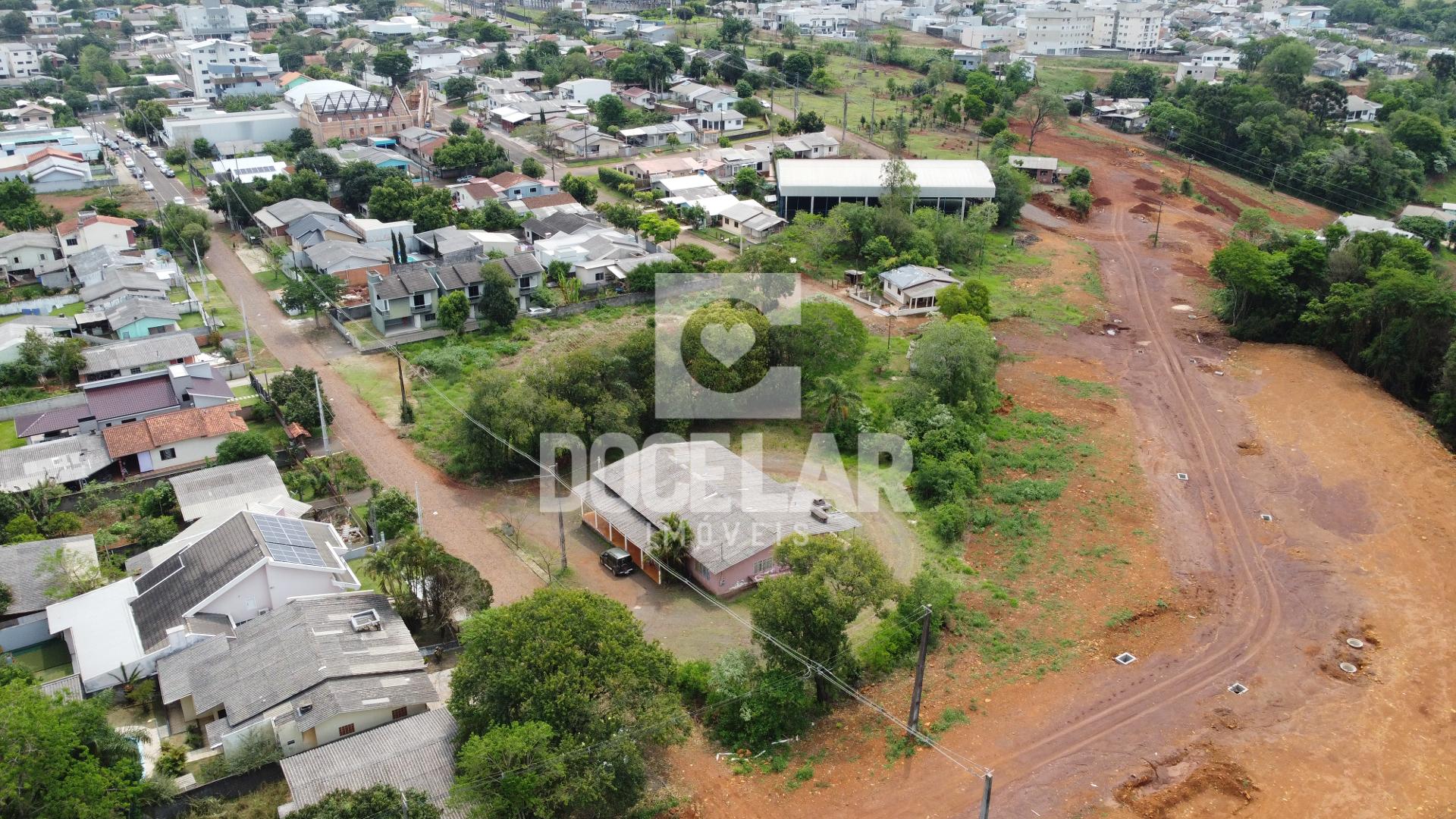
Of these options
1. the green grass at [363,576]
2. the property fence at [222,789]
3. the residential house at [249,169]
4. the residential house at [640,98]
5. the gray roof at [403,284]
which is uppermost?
the residential house at [640,98]

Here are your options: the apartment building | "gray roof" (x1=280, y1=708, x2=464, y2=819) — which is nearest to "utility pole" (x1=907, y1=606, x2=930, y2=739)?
"gray roof" (x1=280, y1=708, x2=464, y2=819)

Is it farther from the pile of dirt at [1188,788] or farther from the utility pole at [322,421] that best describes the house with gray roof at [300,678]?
the pile of dirt at [1188,788]

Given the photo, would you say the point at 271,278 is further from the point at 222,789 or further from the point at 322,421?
the point at 222,789

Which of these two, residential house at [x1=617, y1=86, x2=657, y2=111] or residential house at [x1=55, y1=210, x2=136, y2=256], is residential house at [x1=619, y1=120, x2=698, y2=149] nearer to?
residential house at [x1=617, y1=86, x2=657, y2=111]

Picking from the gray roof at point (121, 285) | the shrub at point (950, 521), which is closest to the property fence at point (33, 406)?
the gray roof at point (121, 285)

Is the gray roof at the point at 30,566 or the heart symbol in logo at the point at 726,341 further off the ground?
the heart symbol in logo at the point at 726,341

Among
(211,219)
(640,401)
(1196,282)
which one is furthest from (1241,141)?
(211,219)
